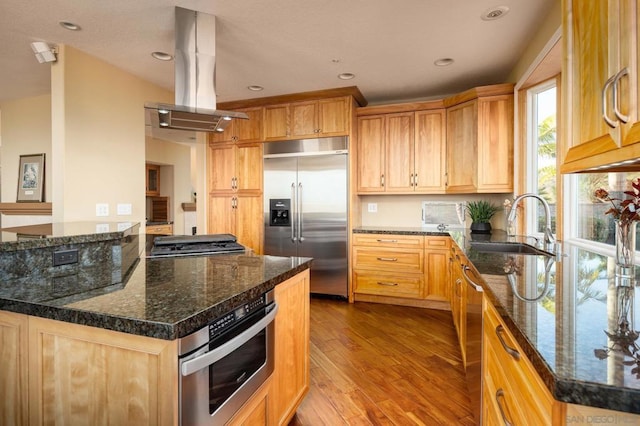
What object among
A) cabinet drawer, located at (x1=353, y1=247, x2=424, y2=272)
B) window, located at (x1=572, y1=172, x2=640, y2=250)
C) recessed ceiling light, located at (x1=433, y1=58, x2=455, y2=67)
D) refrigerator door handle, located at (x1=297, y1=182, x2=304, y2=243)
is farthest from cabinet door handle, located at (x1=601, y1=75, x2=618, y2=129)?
refrigerator door handle, located at (x1=297, y1=182, x2=304, y2=243)

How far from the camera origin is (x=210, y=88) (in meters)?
2.42

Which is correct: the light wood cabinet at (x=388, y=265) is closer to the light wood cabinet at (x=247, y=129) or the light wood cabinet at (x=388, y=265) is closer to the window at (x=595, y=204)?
the window at (x=595, y=204)

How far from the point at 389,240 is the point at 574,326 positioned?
2924 millimetres

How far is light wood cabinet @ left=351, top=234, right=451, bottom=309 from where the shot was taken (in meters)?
3.51

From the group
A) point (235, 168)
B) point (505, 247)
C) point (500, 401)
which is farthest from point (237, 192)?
point (500, 401)

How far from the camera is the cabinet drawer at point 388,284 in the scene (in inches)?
141

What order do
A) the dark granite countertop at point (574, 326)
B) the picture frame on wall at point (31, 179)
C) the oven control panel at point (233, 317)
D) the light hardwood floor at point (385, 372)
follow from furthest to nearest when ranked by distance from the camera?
the picture frame on wall at point (31, 179) → the light hardwood floor at point (385, 372) → the oven control panel at point (233, 317) → the dark granite countertop at point (574, 326)

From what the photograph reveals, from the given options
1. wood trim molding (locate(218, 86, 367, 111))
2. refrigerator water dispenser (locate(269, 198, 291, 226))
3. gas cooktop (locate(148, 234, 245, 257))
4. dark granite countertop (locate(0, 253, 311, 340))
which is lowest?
dark granite countertop (locate(0, 253, 311, 340))

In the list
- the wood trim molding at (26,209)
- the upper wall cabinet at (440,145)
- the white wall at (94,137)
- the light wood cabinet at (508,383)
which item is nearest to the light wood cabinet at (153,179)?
the wood trim molding at (26,209)

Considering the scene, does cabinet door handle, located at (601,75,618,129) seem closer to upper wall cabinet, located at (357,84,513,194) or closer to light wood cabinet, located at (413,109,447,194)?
upper wall cabinet, located at (357,84,513,194)

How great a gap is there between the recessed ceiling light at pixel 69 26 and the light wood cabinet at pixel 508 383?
3.36 metres

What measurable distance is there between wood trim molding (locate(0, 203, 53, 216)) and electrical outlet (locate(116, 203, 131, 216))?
1028 millimetres

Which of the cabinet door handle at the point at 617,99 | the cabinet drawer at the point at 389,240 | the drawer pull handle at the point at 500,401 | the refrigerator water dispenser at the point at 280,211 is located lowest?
the drawer pull handle at the point at 500,401

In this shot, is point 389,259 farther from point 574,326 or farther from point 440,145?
point 574,326
